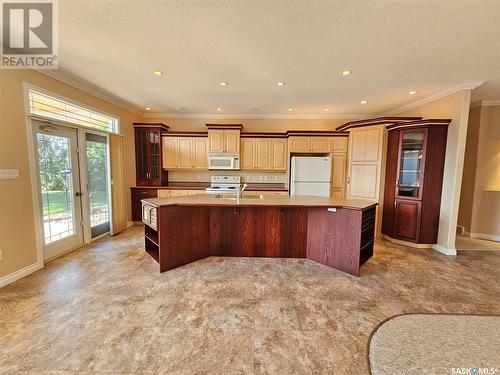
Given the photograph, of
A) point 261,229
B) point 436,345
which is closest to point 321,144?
point 261,229

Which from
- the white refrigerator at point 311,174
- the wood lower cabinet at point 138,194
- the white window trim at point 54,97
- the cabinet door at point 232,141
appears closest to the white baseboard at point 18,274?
the white window trim at point 54,97

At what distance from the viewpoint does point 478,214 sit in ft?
14.5

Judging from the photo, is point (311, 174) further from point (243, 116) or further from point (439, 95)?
point (439, 95)

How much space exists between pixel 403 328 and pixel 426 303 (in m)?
0.63

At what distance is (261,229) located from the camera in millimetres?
3387

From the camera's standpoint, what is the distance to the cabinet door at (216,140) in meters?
5.23

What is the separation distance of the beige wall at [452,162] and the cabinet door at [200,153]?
479 centimetres

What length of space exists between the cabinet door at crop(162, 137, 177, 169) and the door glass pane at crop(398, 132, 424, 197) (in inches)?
196

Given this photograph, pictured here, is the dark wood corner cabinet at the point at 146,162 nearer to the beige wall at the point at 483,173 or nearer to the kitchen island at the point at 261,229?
the kitchen island at the point at 261,229

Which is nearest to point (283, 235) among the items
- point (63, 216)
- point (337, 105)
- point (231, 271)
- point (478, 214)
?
point (231, 271)

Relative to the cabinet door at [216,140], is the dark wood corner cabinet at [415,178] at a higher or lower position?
lower

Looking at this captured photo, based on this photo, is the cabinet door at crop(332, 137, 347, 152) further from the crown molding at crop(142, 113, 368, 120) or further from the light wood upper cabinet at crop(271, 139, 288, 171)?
the light wood upper cabinet at crop(271, 139, 288, 171)

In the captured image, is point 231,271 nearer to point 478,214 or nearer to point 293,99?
point 293,99

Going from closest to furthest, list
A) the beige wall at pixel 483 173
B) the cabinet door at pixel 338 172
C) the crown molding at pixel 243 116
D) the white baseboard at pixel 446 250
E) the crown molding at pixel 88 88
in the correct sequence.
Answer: the crown molding at pixel 88 88, the white baseboard at pixel 446 250, the beige wall at pixel 483 173, the cabinet door at pixel 338 172, the crown molding at pixel 243 116
